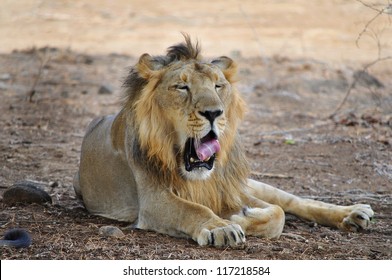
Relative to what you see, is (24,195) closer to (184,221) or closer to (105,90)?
(184,221)

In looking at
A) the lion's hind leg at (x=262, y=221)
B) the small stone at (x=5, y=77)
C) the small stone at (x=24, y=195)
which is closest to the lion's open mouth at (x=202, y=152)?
the lion's hind leg at (x=262, y=221)

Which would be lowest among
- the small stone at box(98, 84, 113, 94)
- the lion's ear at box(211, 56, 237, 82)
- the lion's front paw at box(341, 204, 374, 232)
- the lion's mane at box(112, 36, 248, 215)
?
the small stone at box(98, 84, 113, 94)

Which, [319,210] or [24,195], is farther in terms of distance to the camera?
[24,195]

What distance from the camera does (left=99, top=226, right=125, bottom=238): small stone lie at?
191 inches

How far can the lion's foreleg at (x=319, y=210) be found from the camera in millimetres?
5375

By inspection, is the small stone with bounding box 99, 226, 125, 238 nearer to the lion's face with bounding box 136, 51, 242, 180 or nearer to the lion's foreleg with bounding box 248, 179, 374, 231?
the lion's face with bounding box 136, 51, 242, 180

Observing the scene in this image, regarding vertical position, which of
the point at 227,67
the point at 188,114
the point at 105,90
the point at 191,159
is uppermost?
the point at 227,67

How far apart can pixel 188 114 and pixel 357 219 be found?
4.36ft

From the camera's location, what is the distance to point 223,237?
15.1 ft

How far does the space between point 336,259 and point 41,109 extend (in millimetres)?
5923

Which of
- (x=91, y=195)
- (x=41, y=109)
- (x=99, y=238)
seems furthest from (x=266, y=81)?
(x=99, y=238)

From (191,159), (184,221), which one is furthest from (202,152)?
(184,221)

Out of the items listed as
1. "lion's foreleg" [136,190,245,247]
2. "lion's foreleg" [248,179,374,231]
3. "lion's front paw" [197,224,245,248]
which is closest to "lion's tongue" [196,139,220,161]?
"lion's foreleg" [136,190,245,247]

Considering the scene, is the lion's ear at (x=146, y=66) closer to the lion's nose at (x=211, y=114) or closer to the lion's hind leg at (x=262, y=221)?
the lion's nose at (x=211, y=114)
